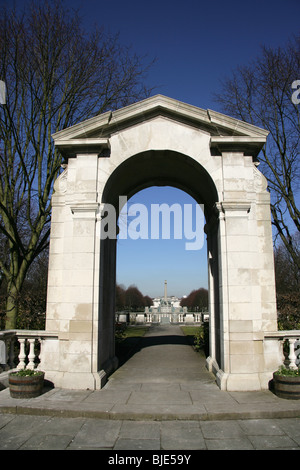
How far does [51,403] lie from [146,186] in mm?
8297

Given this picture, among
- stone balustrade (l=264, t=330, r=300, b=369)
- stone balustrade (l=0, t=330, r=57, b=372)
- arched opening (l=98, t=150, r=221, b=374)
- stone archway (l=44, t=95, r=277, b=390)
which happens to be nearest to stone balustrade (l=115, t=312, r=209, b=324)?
arched opening (l=98, t=150, r=221, b=374)

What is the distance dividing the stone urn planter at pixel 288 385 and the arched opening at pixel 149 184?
2.94 m

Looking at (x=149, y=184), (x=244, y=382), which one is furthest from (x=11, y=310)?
(x=244, y=382)

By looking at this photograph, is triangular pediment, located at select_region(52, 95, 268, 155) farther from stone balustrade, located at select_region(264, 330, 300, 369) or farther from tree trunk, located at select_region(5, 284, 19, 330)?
tree trunk, located at select_region(5, 284, 19, 330)

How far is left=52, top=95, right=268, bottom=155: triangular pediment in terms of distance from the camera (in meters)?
9.77

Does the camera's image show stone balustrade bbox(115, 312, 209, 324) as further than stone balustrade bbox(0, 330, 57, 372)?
Yes

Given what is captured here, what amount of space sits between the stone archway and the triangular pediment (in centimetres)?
3

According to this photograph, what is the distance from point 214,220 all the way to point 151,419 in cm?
611

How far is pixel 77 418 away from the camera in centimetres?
707

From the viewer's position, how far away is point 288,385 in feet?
25.9

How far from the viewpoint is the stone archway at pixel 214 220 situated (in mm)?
9039

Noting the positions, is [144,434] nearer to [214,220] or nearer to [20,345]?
[20,345]

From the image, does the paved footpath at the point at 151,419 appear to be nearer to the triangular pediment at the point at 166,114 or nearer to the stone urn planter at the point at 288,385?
the stone urn planter at the point at 288,385

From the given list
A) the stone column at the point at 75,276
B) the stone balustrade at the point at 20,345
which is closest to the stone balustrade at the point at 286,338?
the stone column at the point at 75,276
